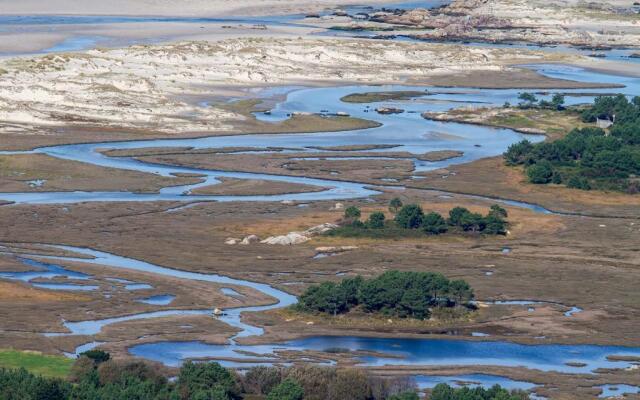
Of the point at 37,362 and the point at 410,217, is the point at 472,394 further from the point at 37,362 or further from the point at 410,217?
the point at 410,217

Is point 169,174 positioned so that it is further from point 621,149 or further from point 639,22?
point 639,22

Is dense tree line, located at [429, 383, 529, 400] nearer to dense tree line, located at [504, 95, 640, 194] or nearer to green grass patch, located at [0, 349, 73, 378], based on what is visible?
green grass patch, located at [0, 349, 73, 378]

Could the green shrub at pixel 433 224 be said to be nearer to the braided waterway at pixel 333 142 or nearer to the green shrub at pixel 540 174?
the braided waterway at pixel 333 142

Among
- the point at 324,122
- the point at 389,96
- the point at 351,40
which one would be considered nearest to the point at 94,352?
the point at 324,122

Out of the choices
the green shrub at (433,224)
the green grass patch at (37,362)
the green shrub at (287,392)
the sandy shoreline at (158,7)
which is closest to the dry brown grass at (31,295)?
the green grass patch at (37,362)

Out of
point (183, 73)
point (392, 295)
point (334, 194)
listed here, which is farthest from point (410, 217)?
point (183, 73)

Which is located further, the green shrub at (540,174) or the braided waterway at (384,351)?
the green shrub at (540,174)
